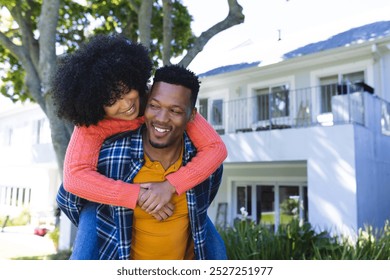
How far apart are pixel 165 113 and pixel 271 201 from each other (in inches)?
406

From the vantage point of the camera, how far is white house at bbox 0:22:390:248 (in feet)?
24.3

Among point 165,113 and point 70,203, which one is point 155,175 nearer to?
point 165,113

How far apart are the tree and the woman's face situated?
3327 millimetres

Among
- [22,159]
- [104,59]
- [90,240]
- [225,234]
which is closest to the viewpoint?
[104,59]

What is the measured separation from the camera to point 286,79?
36.0 feet

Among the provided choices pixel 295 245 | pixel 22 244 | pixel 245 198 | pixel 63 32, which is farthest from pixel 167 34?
pixel 22 244

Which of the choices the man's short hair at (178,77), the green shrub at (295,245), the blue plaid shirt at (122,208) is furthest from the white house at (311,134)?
the man's short hair at (178,77)

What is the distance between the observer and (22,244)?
1127 centimetres

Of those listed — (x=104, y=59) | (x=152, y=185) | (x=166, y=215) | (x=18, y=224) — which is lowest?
(x=18, y=224)

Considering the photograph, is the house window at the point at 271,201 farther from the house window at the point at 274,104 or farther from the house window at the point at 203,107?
the house window at the point at 203,107

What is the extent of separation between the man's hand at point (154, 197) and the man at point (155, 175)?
0.10m

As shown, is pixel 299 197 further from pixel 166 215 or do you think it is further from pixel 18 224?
pixel 18 224

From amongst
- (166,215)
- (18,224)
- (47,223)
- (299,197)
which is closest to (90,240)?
(166,215)

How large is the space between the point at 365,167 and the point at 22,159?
1474 cm
